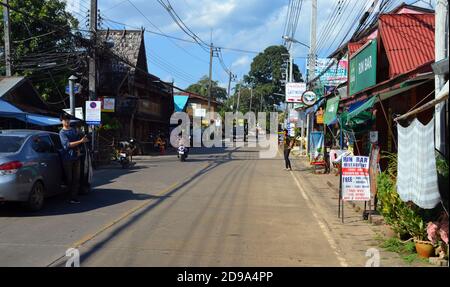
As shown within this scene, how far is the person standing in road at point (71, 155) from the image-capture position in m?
11.3

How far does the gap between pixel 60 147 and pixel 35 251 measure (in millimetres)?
5159

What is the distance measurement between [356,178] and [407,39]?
5441mm

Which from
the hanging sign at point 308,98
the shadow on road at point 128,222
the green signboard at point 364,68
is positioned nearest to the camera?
the shadow on road at point 128,222

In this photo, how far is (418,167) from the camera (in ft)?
22.3

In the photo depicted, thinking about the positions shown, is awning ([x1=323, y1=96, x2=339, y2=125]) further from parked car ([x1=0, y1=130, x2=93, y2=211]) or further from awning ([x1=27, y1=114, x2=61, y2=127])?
awning ([x1=27, y1=114, x2=61, y2=127])

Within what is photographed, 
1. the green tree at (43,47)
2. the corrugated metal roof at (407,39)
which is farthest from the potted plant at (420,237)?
the green tree at (43,47)

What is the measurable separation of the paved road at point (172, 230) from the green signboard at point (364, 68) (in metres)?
3.86

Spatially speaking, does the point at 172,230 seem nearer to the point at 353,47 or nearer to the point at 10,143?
the point at 10,143

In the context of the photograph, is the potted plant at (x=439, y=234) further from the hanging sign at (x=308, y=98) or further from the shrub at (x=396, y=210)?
the hanging sign at (x=308, y=98)

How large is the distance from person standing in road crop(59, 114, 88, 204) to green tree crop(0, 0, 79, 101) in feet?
52.1

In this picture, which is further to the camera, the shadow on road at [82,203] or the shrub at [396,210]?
the shadow on road at [82,203]

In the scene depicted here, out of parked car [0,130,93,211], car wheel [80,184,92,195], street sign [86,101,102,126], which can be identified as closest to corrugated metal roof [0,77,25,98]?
street sign [86,101,102,126]

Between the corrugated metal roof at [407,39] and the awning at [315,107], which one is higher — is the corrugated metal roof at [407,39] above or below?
above
